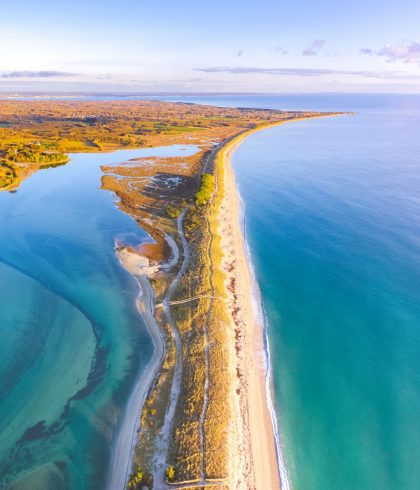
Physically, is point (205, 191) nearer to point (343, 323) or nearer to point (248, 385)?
point (343, 323)

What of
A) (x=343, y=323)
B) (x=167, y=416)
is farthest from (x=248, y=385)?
(x=343, y=323)

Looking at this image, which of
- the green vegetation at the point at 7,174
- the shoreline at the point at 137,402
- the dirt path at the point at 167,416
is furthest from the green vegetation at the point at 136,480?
the green vegetation at the point at 7,174

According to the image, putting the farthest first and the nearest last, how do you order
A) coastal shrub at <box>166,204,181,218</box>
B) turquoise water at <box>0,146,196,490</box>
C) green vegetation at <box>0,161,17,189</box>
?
green vegetation at <box>0,161,17,189</box>, coastal shrub at <box>166,204,181,218</box>, turquoise water at <box>0,146,196,490</box>

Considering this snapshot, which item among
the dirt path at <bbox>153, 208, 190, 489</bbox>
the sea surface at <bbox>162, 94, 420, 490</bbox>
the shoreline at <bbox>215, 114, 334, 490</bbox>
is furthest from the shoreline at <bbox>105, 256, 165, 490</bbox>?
the sea surface at <bbox>162, 94, 420, 490</bbox>

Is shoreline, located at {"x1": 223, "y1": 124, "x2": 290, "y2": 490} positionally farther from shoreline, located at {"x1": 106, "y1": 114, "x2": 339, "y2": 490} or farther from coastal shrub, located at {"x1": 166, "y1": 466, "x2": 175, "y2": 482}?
coastal shrub, located at {"x1": 166, "y1": 466, "x2": 175, "y2": 482}

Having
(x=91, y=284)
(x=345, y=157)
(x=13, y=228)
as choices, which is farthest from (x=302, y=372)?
(x=345, y=157)
